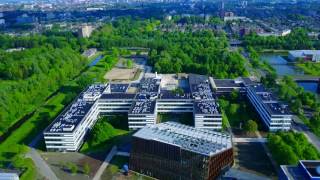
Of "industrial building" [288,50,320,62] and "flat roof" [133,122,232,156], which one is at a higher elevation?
"industrial building" [288,50,320,62]

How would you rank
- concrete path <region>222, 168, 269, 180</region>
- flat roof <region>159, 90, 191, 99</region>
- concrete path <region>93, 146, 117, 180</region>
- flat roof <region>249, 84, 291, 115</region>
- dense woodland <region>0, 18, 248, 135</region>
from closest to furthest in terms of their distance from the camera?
concrete path <region>222, 168, 269, 180</region> < concrete path <region>93, 146, 117, 180</region> < flat roof <region>249, 84, 291, 115</region> < flat roof <region>159, 90, 191, 99</region> < dense woodland <region>0, 18, 248, 135</region>

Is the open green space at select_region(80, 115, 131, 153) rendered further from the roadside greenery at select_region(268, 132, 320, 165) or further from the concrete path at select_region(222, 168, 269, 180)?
the roadside greenery at select_region(268, 132, 320, 165)

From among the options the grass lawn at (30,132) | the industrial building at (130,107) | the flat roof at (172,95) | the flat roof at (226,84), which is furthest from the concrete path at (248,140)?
the flat roof at (226,84)

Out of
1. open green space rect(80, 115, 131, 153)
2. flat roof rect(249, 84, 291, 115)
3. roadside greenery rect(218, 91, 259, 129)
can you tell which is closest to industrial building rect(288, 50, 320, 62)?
flat roof rect(249, 84, 291, 115)

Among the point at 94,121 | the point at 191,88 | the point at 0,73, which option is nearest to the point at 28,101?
the point at 94,121

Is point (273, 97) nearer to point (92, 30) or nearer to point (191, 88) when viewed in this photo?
point (191, 88)

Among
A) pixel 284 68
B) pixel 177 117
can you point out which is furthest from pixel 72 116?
pixel 284 68

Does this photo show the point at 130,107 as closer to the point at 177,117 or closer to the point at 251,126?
the point at 177,117
